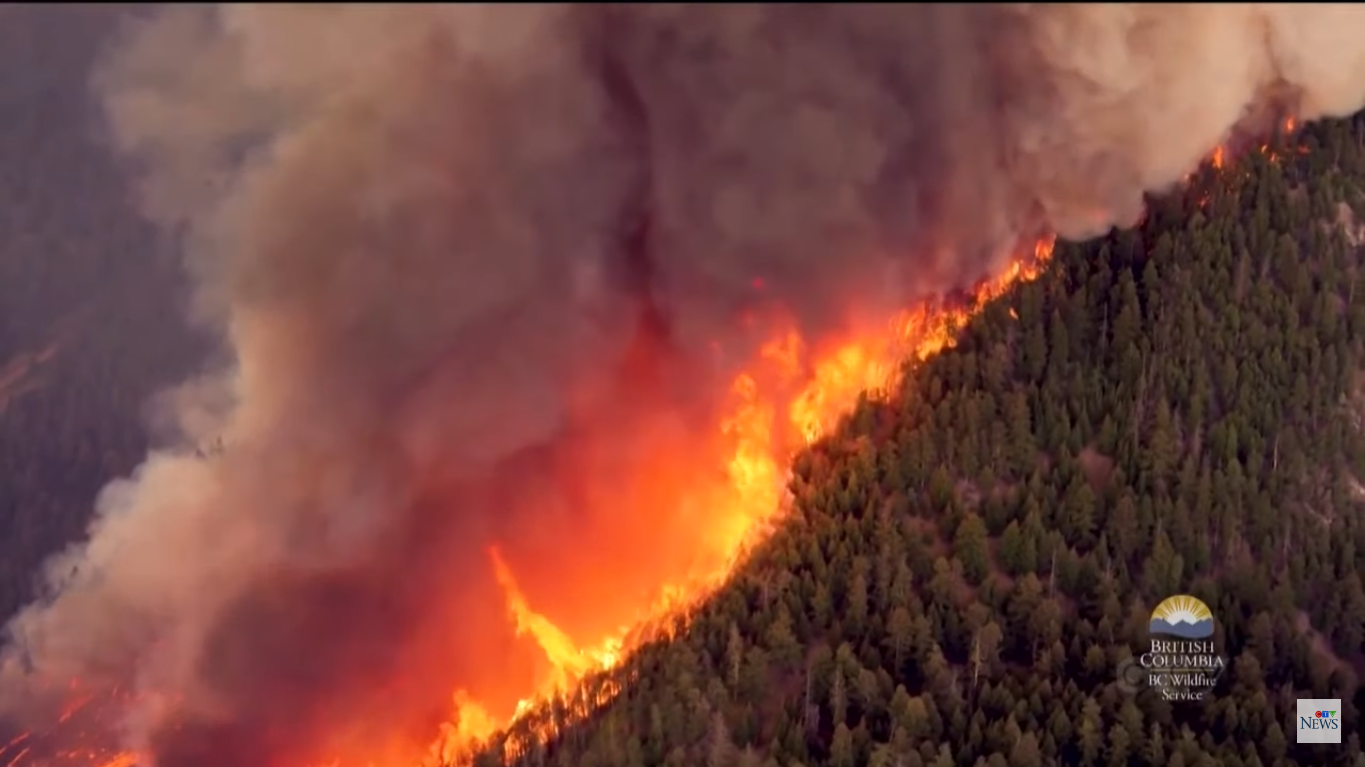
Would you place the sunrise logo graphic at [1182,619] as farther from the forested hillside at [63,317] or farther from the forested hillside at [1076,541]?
the forested hillside at [63,317]

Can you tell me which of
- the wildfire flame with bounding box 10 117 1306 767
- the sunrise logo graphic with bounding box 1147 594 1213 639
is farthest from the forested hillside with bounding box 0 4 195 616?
the sunrise logo graphic with bounding box 1147 594 1213 639

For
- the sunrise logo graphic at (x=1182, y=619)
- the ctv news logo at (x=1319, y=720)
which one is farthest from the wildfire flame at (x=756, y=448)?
the ctv news logo at (x=1319, y=720)

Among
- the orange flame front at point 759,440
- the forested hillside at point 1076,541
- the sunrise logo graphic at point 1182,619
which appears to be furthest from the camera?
the orange flame front at point 759,440

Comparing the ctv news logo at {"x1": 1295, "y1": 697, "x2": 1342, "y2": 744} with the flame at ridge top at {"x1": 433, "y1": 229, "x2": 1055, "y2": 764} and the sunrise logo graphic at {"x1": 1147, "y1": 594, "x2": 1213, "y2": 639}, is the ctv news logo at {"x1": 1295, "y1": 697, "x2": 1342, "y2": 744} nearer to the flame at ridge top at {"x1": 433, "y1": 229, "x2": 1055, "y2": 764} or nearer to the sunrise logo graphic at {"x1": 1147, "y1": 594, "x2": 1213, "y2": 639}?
the sunrise logo graphic at {"x1": 1147, "y1": 594, "x2": 1213, "y2": 639}

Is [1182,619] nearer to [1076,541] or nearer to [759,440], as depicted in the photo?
[1076,541]

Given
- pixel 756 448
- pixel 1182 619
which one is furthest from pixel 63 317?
pixel 1182 619

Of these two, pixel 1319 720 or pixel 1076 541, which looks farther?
pixel 1076 541
